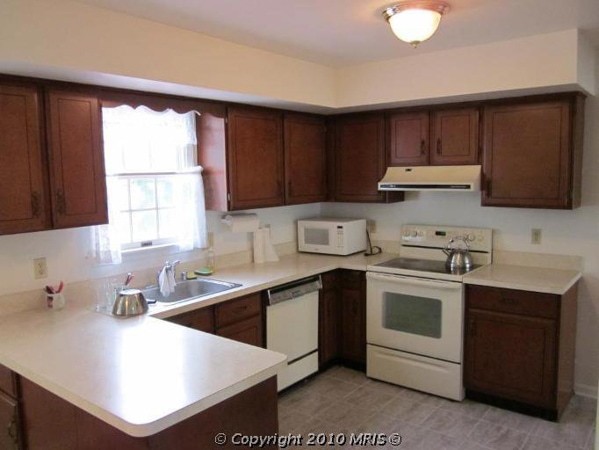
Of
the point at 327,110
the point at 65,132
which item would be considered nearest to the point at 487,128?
the point at 327,110

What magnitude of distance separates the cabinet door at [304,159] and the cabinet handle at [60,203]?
68.7 inches

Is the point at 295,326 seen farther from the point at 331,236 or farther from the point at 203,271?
the point at 331,236

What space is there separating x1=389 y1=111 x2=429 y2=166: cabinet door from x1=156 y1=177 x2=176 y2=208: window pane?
66.4 inches

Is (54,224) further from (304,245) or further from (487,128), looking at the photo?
(487,128)

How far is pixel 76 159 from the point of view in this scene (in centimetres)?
255

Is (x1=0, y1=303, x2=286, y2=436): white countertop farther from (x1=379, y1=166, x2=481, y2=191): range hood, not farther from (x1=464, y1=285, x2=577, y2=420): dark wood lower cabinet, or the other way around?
(x1=379, y1=166, x2=481, y2=191): range hood

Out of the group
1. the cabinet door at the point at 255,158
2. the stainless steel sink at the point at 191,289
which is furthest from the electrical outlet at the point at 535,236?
the stainless steel sink at the point at 191,289

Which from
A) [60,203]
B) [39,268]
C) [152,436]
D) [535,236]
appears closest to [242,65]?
[60,203]

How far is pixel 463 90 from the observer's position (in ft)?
10.6

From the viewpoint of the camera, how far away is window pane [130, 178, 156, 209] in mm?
3246

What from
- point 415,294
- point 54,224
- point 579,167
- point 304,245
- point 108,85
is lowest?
point 415,294

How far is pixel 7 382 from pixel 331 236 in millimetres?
2553

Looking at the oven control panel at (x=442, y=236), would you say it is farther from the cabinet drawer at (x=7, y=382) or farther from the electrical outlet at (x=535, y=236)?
the cabinet drawer at (x=7, y=382)

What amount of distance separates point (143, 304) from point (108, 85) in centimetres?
120
